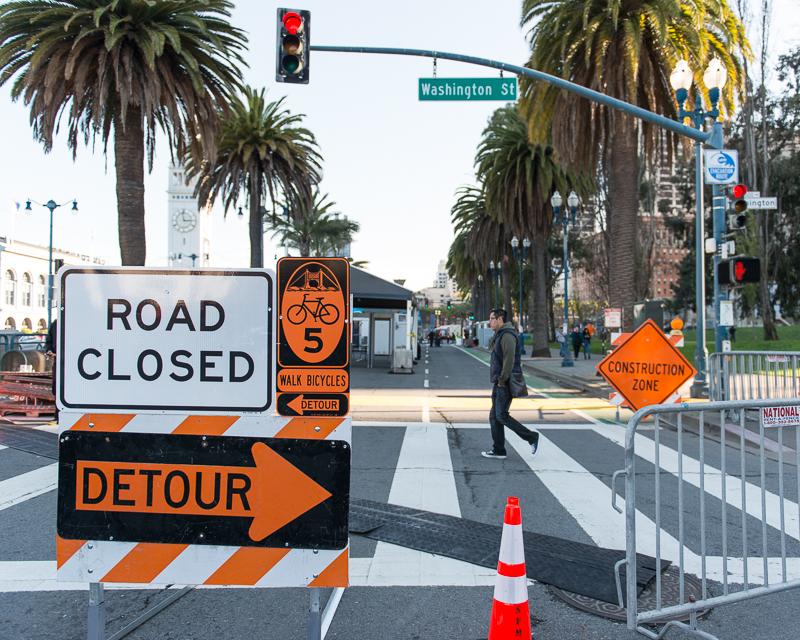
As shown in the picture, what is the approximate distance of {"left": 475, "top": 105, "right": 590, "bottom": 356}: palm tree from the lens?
3359 cm

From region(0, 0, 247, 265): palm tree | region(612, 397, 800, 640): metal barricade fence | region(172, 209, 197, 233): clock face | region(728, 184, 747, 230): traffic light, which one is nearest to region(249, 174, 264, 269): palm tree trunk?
region(0, 0, 247, 265): palm tree

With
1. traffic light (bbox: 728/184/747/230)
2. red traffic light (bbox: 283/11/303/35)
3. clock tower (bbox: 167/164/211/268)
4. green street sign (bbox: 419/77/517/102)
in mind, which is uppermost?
clock tower (bbox: 167/164/211/268)

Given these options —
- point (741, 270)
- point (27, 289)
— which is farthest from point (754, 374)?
point (27, 289)

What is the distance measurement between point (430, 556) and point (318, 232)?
44.8 metres

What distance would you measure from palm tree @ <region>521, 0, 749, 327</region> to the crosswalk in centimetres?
1011

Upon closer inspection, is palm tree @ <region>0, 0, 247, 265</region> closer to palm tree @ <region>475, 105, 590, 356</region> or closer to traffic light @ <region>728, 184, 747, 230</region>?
traffic light @ <region>728, 184, 747, 230</region>

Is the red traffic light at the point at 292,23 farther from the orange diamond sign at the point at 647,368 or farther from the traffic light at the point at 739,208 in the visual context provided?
the traffic light at the point at 739,208

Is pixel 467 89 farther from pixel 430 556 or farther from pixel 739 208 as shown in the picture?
pixel 430 556

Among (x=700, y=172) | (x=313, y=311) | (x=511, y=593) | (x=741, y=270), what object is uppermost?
(x=700, y=172)

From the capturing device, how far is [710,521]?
5.94 metres

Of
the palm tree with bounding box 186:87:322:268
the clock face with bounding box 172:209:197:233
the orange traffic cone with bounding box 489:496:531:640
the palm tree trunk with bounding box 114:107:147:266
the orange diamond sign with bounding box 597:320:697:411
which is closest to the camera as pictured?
the orange traffic cone with bounding box 489:496:531:640

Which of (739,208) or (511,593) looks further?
(739,208)

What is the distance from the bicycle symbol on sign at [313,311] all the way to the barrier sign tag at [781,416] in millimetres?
2995

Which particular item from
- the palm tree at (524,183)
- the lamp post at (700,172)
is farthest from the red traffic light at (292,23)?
the palm tree at (524,183)
